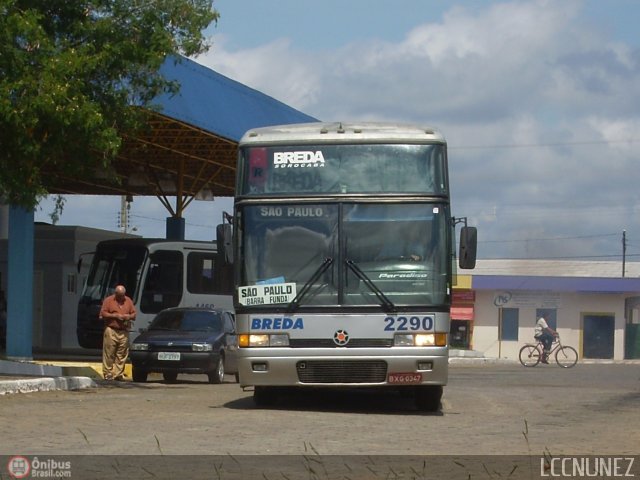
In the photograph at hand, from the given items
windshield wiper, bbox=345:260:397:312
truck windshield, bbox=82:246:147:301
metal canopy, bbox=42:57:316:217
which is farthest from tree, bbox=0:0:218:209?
truck windshield, bbox=82:246:147:301

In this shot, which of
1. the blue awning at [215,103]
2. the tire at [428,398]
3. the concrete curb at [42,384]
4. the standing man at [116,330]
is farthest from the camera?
the blue awning at [215,103]

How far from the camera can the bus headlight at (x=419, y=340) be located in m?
14.5

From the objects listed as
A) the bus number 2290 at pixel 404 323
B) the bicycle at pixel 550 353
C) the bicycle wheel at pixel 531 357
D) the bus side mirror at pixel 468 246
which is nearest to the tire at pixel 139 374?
the bus number 2290 at pixel 404 323

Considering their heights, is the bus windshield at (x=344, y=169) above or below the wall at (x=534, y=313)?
above

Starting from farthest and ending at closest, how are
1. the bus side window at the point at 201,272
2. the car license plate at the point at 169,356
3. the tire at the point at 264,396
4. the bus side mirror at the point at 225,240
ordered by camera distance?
the bus side window at the point at 201,272 < the car license plate at the point at 169,356 < the tire at the point at 264,396 < the bus side mirror at the point at 225,240

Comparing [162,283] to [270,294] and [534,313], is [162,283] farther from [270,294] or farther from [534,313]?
[534,313]

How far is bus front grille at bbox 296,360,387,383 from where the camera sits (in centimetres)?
1448

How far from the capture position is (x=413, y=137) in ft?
49.4

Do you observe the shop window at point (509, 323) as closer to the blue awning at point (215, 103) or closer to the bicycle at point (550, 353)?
the bicycle at point (550, 353)

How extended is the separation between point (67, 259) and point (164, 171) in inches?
163

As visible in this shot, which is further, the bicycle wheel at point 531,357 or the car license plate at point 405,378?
the bicycle wheel at point 531,357

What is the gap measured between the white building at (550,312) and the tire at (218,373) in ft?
110

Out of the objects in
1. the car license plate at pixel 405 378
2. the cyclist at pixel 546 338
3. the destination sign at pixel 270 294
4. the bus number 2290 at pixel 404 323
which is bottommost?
the cyclist at pixel 546 338
